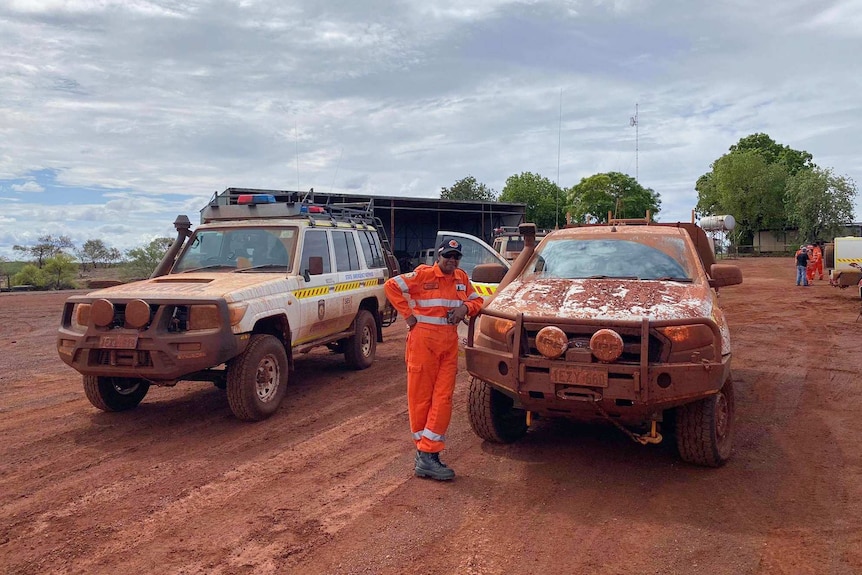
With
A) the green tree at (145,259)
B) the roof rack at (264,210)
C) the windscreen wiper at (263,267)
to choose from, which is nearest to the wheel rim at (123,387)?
the windscreen wiper at (263,267)

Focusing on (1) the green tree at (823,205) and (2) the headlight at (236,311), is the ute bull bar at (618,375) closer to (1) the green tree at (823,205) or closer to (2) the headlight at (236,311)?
(2) the headlight at (236,311)

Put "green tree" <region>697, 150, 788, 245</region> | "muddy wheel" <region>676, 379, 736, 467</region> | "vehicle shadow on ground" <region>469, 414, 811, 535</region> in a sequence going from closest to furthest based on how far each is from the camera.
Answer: "vehicle shadow on ground" <region>469, 414, 811, 535</region> → "muddy wheel" <region>676, 379, 736, 467</region> → "green tree" <region>697, 150, 788, 245</region>

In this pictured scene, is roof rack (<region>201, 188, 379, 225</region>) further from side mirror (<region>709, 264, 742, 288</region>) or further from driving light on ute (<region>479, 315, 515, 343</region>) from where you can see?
side mirror (<region>709, 264, 742, 288</region>)

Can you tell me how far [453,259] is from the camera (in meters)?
4.94

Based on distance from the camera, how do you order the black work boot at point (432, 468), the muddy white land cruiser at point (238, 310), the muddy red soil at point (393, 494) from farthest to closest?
the muddy white land cruiser at point (238, 310)
the black work boot at point (432, 468)
the muddy red soil at point (393, 494)

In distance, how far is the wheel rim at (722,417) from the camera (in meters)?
4.70

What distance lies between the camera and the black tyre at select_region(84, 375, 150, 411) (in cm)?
630

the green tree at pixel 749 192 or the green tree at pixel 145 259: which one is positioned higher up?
the green tree at pixel 749 192

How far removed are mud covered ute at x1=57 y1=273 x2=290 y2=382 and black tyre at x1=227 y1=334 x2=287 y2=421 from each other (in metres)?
0.19

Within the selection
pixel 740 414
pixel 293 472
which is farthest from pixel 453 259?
pixel 740 414

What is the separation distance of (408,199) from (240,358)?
56.0 ft

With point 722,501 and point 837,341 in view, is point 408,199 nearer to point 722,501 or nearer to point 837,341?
point 837,341

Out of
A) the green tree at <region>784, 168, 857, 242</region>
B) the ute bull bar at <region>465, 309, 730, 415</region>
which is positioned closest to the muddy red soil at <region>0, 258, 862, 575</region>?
the ute bull bar at <region>465, 309, 730, 415</region>

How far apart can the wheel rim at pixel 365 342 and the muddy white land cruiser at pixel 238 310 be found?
16mm
